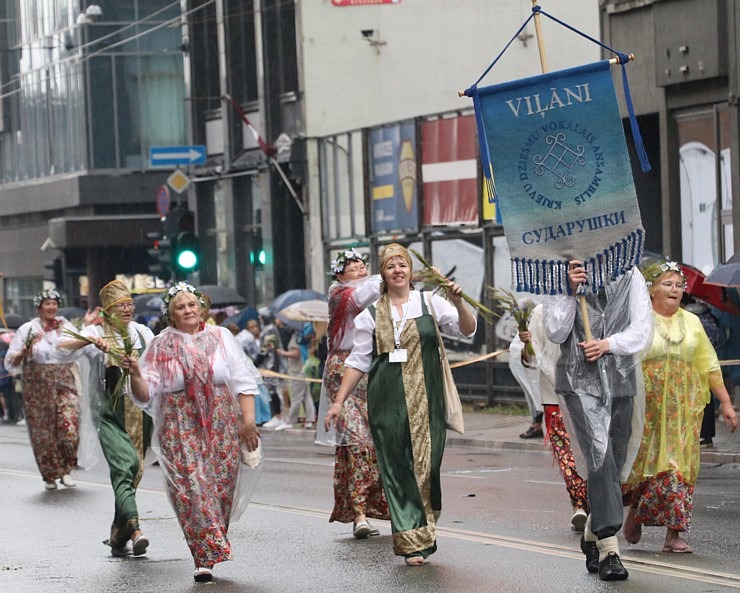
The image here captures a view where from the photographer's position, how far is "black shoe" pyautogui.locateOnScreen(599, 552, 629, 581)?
8.67m

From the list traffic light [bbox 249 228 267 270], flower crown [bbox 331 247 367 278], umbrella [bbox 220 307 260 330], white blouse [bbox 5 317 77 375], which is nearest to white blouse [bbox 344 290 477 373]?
flower crown [bbox 331 247 367 278]

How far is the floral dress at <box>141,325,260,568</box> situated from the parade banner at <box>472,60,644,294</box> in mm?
1889

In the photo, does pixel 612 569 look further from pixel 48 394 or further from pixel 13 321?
pixel 13 321

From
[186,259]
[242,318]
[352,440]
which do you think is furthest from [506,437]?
[352,440]

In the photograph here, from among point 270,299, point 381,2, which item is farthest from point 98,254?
point 381,2

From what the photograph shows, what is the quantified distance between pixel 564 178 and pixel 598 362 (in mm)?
1012

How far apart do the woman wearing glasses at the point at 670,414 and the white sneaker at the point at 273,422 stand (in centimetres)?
1500

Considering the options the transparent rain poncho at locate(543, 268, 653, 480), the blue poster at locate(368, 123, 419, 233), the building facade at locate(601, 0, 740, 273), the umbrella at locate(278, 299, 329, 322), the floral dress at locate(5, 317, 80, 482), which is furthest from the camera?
the blue poster at locate(368, 123, 419, 233)

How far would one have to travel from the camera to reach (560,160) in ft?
29.7

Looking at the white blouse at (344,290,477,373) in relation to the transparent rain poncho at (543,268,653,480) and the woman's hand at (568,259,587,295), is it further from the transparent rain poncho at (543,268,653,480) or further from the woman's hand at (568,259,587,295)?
the woman's hand at (568,259,587,295)

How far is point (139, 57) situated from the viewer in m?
47.5

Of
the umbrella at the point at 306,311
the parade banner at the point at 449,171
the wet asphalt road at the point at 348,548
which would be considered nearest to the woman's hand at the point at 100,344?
the wet asphalt road at the point at 348,548

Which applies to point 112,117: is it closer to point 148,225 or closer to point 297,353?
point 148,225

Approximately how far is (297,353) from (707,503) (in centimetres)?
1259
